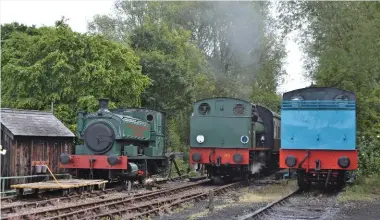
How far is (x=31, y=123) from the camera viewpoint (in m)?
18.1

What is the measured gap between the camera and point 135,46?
33875 millimetres

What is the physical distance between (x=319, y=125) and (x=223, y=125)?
4.39 meters

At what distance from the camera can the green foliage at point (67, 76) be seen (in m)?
24.0

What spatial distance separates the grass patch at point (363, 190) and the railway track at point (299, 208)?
408mm

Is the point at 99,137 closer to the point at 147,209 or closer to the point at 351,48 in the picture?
the point at 147,209

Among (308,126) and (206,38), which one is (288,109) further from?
(206,38)

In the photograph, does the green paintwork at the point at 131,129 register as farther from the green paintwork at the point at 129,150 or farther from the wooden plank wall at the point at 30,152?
the wooden plank wall at the point at 30,152

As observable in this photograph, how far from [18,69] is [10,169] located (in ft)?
28.7

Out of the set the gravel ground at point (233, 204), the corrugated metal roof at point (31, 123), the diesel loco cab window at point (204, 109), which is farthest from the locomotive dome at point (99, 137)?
the gravel ground at point (233, 204)

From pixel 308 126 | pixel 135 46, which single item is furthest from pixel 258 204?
pixel 135 46

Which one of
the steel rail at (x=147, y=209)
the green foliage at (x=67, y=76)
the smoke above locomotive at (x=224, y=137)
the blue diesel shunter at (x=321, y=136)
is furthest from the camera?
the green foliage at (x=67, y=76)

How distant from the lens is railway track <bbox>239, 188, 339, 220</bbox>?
11703 mm

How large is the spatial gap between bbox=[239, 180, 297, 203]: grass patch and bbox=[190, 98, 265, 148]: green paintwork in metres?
1.79

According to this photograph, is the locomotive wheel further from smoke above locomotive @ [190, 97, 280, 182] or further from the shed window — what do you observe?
the shed window
